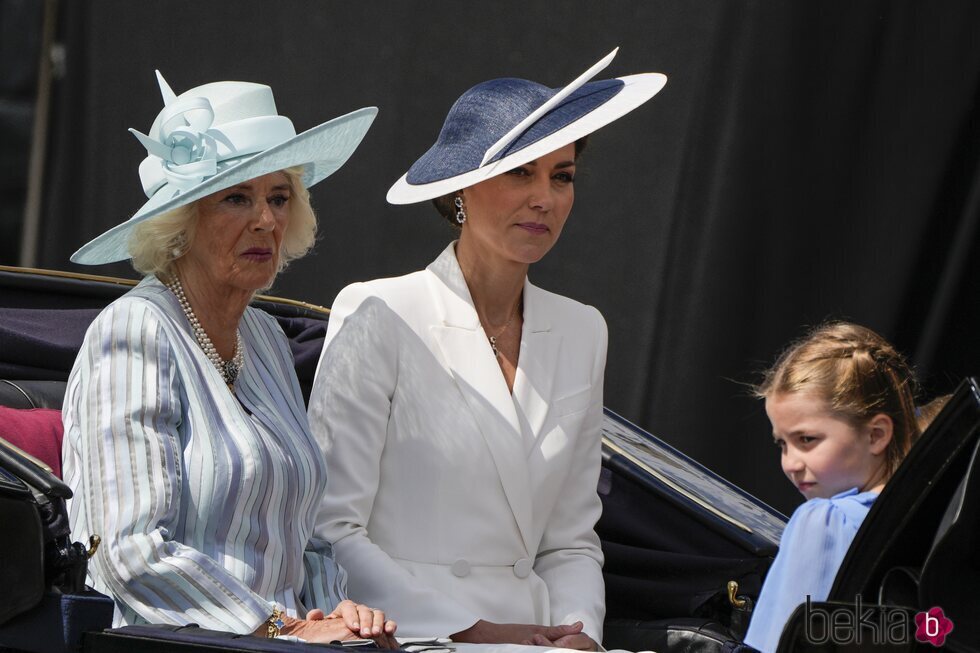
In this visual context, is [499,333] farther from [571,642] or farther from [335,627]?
[335,627]

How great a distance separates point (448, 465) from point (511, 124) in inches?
25.8

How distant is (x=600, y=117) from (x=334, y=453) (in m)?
0.79

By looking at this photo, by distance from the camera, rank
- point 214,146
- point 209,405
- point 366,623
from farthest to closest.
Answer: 1. point 214,146
2. point 209,405
3. point 366,623

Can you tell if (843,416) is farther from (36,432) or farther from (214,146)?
(36,432)

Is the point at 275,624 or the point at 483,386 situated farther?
the point at 483,386

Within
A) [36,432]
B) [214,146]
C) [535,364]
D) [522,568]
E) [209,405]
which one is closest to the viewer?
[209,405]

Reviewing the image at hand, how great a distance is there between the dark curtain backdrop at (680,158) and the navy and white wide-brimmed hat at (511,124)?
4.73 feet

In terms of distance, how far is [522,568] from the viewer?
277 centimetres

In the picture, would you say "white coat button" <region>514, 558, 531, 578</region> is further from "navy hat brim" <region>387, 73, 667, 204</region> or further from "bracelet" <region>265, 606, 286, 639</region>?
"navy hat brim" <region>387, 73, 667, 204</region>

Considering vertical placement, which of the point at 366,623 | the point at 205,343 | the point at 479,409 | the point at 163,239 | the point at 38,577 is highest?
the point at 163,239

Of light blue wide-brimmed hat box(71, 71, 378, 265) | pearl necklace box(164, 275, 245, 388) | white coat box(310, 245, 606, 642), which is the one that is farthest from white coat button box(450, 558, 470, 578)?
light blue wide-brimmed hat box(71, 71, 378, 265)

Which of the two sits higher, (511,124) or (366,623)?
(511,124)

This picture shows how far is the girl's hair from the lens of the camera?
2.54 metres

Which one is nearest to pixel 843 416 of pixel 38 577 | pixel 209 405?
pixel 209 405
